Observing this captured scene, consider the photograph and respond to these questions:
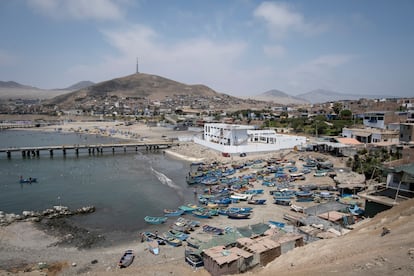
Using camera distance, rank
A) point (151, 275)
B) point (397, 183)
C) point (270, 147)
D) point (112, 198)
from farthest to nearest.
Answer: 1. point (270, 147)
2. point (112, 198)
3. point (397, 183)
4. point (151, 275)

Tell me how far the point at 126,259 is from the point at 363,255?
12479mm

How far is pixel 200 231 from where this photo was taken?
20.9 metres

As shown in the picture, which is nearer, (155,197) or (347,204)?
(347,204)

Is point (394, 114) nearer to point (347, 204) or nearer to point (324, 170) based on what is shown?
point (324, 170)

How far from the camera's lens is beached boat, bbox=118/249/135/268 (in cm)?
1666

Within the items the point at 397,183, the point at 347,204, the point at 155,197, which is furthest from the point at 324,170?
the point at 155,197

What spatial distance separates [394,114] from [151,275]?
50.2 metres

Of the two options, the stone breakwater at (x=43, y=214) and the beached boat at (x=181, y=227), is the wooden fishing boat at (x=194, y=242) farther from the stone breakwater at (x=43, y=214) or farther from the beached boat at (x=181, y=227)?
the stone breakwater at (x=43, y=214)

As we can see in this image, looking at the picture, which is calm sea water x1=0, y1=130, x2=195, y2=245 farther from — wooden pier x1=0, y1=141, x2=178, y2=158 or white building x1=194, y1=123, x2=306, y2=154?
white building x1=194, y1=123, x2=306, y2=154

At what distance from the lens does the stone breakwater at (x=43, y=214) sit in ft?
77.9

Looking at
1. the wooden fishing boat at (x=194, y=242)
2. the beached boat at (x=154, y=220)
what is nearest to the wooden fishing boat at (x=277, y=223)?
the wooden fishing boat at (x=194, y=242)

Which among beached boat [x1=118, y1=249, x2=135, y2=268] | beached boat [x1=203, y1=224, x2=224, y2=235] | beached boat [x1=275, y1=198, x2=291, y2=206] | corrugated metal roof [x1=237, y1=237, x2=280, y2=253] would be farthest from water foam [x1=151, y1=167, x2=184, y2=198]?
corrugated metal roof [x1=237, y1=237, x2=280, y2=253]

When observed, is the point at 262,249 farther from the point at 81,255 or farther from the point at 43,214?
the point at 43,214

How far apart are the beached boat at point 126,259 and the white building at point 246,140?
30458 mm
